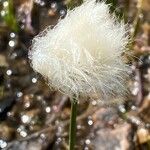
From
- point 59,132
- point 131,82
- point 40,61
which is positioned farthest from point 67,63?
point 131,82

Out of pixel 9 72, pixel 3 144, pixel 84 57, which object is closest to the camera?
pixel 84 57

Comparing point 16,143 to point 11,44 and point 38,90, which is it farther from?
point 11,44

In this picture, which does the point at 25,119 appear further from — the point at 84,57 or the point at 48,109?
the point at 84,57

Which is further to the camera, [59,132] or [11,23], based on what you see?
[11,23]

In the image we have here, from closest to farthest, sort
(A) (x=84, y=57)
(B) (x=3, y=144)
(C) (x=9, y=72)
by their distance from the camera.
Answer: (A) (x=84, y=57)
(B) (x=3, y=144)
(C) (x=9, y=72)

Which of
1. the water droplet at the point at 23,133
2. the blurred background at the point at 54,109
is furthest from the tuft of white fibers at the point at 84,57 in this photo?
the water droplet at the point at 23,133

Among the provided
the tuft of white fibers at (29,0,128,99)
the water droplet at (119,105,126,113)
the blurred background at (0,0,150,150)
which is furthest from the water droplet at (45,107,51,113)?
the tuft of white fibers at (29,0,128,99)

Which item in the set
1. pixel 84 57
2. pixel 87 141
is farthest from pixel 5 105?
pixel 84 57

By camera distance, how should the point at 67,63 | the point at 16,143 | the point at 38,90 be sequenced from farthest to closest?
the point at 38,90 < the point at 16,143 < the point at 67,63
